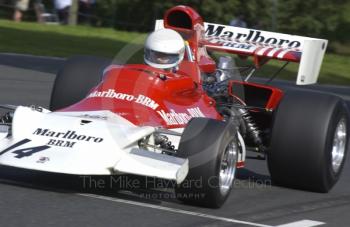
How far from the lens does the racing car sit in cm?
704

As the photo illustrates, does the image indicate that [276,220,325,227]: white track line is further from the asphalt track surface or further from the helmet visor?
the helmet visor

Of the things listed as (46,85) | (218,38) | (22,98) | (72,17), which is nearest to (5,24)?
(72,17)

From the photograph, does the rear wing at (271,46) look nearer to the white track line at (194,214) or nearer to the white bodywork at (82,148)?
the white bodywork at (82,148)

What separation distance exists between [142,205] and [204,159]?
58 cm

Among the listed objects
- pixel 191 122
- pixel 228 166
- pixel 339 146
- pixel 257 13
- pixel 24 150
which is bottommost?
pixel 257 13

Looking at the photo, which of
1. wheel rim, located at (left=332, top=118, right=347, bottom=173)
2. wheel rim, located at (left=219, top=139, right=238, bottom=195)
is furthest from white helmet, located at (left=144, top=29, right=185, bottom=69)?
wheel rim, located at (left=332, top=118, right=347, bottom=173)

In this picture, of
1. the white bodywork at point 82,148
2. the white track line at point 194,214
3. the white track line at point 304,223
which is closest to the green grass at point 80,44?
the white bodywork at point 82,148

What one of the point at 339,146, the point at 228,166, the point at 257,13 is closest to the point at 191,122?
the point at 228,166

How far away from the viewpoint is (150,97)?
8.07 meters

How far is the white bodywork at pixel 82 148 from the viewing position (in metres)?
6.89

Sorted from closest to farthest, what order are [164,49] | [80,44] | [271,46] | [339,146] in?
1. [164,49]
2. [339,146]
3. [271,46]
4. [80,44]

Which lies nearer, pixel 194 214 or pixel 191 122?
pixel 194 214

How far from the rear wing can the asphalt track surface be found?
1.19 meters

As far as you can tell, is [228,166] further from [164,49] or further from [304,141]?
[164,49]
